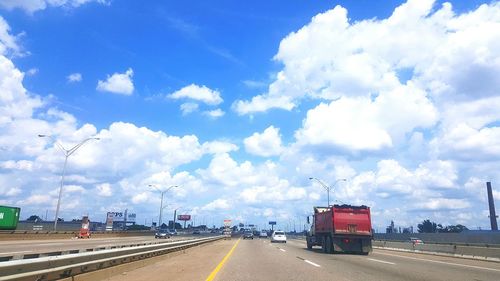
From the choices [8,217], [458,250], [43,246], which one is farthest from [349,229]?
[8,217]

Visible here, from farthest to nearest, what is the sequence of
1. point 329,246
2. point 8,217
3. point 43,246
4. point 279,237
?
1. point 279,237
2. point 8,217
3. point 329,246
4. point 43,246

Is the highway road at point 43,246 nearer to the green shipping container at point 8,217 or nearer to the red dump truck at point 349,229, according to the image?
the red dump truck at point 349,229

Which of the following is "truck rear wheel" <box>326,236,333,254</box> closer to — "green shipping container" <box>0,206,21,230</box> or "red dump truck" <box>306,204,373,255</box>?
"red dump truck" <box>306,204,373,255</box>

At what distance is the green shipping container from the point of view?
50.9 meters

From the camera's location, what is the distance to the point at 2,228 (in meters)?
51.1

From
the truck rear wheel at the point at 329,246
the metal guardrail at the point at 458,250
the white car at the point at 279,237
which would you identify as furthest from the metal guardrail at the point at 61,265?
the white car at the point at 279,237

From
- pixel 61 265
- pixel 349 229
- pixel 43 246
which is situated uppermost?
pixel 349 229

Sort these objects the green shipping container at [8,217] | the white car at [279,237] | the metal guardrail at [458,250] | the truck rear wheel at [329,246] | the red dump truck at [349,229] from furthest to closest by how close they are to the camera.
Result: the white car at [279,237] → the green shipping container at [8,217] → the truck rear wheel at [329,246] → the red dump truck at [349,229] → the metal guardrail at [458,250]

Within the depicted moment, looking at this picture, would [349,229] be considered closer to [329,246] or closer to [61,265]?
[329,246]

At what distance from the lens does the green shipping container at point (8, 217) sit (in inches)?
2005

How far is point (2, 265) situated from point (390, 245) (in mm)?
43936

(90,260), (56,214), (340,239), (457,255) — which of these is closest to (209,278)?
(90,260)

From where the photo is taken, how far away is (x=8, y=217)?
169 ft

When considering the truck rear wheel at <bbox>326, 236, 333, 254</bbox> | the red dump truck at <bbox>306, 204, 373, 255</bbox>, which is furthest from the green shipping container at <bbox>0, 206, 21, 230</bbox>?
the red dump truck at <bbox>306, 204, 373, 255</bbox>
